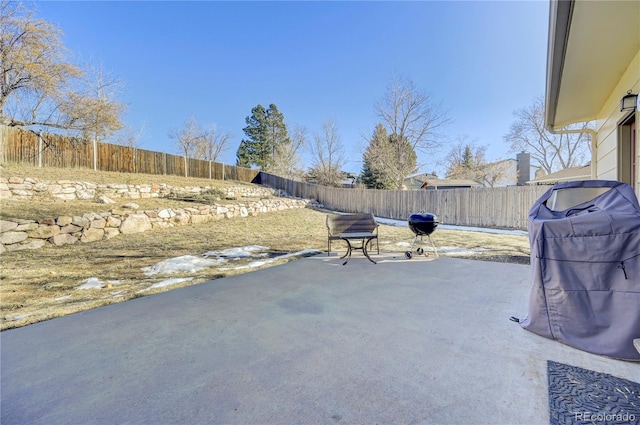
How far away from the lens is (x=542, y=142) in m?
22.3

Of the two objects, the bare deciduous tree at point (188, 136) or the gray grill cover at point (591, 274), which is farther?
the bare deciduous tree at point (188, 136)

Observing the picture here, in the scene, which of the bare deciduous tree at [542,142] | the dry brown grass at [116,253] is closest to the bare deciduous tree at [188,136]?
the dry brown grass at [116,253]

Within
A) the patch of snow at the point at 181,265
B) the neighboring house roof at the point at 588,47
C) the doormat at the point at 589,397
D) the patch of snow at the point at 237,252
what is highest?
the neighboring house roof at the point at 588,47

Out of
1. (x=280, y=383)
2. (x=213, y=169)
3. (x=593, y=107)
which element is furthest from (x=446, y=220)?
(x=213, y=169)

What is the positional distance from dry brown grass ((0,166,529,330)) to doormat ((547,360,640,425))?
392 cm

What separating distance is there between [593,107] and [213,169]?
16500 mm

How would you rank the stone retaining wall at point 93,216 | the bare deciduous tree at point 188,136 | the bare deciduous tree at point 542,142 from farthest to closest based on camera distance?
1. the bare deciduous tree at point 188,136
2. the bare deciduous tree at point 542,142
3. the stone retaining wall at point 93,216

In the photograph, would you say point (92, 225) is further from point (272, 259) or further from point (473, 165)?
point (473, 165)

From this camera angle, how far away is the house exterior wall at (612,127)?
3.00m

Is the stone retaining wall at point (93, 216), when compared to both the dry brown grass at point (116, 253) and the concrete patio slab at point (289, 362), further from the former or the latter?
the concrete patio slab at point (289, 362)

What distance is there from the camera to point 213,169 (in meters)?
16.8

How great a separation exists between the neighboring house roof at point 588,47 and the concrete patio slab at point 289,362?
8.51 feet

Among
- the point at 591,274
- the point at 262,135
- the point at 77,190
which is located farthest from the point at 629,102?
the point at 262,135

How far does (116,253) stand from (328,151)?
21.7 m
